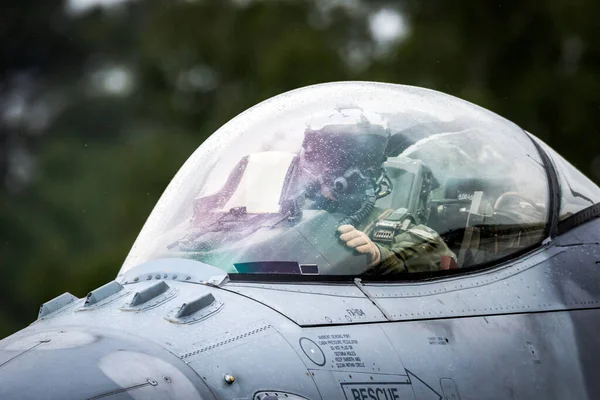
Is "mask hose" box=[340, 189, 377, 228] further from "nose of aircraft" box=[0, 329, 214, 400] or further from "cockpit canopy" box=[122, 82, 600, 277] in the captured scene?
"nose of aircraft" box=[0, 329, 214, 400]

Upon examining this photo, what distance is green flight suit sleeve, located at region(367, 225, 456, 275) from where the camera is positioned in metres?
5.38

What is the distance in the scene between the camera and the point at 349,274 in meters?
5.26

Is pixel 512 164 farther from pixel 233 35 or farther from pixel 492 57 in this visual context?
pixel 233 35

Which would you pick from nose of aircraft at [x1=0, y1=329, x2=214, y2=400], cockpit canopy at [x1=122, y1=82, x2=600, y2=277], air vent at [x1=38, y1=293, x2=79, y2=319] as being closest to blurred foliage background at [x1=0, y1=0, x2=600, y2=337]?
cockpit canopy at [x1=122, y1=82, x2=600, y2=277]

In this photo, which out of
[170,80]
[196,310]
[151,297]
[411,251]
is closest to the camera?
[196,310]

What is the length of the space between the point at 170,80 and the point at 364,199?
31.3 metres

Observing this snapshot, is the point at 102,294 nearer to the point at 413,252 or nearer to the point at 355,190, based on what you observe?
the point at 355,190

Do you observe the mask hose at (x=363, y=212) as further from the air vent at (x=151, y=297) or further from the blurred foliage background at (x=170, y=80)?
the blurred foliage background at (x=170, y=80)

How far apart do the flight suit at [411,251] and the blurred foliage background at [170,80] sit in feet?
71.5

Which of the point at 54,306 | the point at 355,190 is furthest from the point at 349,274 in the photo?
the point at 54,306

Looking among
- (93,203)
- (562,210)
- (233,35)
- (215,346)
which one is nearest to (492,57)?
(233,35)

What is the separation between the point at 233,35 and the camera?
3688 cm

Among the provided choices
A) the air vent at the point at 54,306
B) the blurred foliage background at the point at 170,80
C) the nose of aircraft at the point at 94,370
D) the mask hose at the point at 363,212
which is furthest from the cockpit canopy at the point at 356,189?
the blurred foliage background at the point at 170,80

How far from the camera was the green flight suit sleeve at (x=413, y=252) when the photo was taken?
538 centimetres
